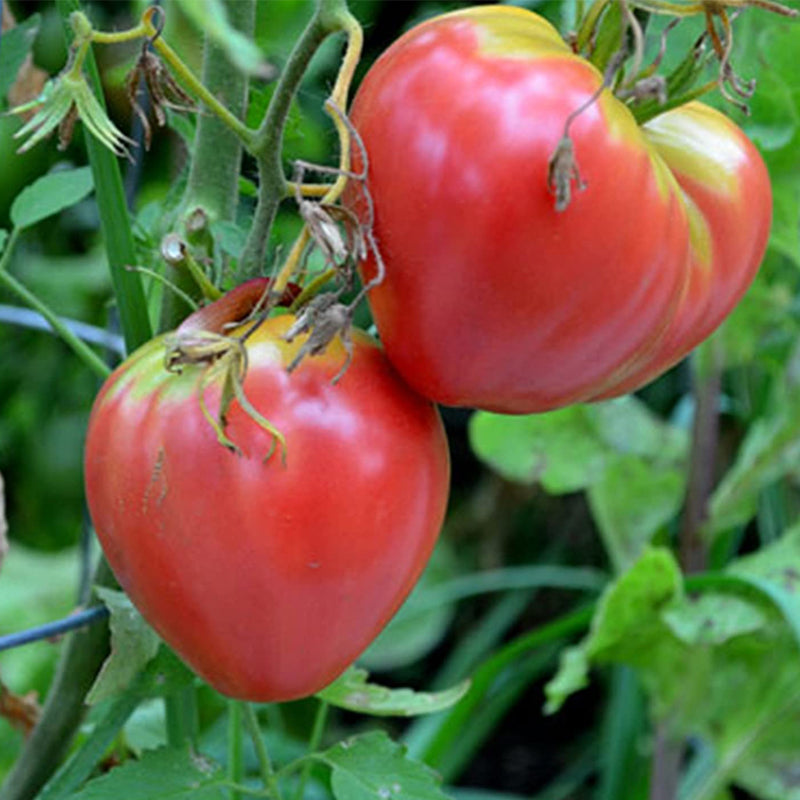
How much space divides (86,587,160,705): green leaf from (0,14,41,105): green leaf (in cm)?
21

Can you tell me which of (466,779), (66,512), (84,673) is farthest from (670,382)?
(84,673)

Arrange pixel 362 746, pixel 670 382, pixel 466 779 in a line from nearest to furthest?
pixel 362 746 → pixel 466 779 → pixel 670 382

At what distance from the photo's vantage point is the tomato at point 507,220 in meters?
0.33

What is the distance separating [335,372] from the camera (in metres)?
0.36

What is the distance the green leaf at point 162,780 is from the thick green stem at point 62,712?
7 centimetres

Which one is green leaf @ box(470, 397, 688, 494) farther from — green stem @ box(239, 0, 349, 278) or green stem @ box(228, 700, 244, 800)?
green stem @ box(239, 0, 349, 278)

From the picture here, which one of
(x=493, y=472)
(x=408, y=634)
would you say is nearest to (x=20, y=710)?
(x=408, y=634)

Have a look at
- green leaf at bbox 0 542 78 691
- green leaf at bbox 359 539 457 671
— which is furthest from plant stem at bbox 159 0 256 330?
green leaf at bbox 359 539 457 671

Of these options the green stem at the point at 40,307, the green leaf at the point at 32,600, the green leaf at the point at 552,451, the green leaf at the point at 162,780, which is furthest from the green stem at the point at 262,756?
the green leaf at the point at 32,600

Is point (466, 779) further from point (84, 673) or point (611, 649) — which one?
point (84, 673)

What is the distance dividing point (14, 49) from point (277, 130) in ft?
0.65

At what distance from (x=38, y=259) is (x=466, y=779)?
823 millimetres

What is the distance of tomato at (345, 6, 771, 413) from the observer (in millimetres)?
334

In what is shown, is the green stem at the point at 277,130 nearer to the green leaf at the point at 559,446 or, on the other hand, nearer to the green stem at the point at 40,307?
the green stem at the point at 40,307
